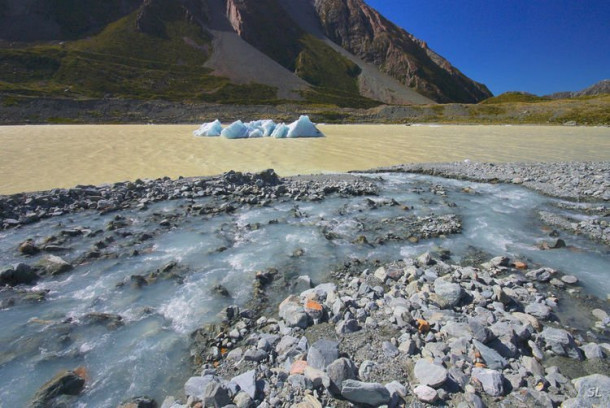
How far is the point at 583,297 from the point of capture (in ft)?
22.4

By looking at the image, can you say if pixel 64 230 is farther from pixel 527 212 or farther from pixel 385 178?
pixel 527 212

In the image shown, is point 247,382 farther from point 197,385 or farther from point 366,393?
point 366,393

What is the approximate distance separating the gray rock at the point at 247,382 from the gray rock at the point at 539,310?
5.21 meters

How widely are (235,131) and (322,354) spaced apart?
37311mm

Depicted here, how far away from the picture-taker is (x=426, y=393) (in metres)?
4.16

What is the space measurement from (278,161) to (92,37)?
18176 cm

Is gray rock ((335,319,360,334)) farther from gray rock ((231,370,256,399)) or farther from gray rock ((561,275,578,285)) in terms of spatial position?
gray rock ((561,275,578,285))

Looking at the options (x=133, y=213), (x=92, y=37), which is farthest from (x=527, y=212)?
(x=92, y=37)

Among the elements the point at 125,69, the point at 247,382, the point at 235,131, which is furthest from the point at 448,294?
the point at 125,69

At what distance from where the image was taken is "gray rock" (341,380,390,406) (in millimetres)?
4074

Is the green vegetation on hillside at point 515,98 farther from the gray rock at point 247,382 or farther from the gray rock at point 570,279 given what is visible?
the gray rock at point 247,382

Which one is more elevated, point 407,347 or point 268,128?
point 268,128

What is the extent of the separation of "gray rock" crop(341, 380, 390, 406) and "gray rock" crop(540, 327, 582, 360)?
3019 mm

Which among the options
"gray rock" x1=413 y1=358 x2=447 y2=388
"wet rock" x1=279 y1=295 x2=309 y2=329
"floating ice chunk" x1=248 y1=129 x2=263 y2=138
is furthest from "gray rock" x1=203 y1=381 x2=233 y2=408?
"floating ice chunk" x1=248 y1=129 x2=263 y2=138
